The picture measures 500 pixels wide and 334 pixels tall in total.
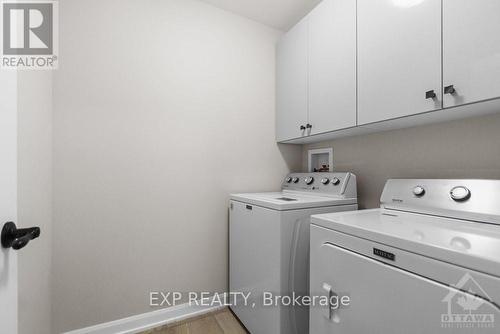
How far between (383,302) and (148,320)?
1494mm

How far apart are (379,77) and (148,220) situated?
1647 millimetres

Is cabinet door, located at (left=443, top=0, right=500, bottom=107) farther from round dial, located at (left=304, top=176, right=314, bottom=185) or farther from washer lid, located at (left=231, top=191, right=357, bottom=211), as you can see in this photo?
round dial, located at (left=304, top=176, right=314, bottom=185)

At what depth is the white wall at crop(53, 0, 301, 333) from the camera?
4.17 ft

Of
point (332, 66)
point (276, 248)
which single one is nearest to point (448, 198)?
point (276, 248)

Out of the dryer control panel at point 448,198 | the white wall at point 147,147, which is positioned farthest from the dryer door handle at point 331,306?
the white wall at point 147,147

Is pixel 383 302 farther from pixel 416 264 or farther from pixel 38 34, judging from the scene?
pixel 38 34

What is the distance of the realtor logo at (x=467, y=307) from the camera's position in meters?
0.50

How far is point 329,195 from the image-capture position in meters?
1.44

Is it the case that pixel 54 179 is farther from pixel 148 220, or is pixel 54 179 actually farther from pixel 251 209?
pixel 251 209

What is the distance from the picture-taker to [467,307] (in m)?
0.52

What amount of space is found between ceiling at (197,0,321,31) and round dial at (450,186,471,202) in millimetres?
1598


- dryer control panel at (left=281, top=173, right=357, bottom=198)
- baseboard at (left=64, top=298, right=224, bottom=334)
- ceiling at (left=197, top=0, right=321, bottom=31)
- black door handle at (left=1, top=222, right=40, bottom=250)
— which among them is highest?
ceiling at (left=197, top=0, right=321, bottom=31)

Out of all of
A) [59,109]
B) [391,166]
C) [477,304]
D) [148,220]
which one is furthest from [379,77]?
[59,109]

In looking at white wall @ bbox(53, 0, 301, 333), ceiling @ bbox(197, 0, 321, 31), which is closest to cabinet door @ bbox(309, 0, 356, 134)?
ceiling @ bbox(197, 0, 321, 31)
